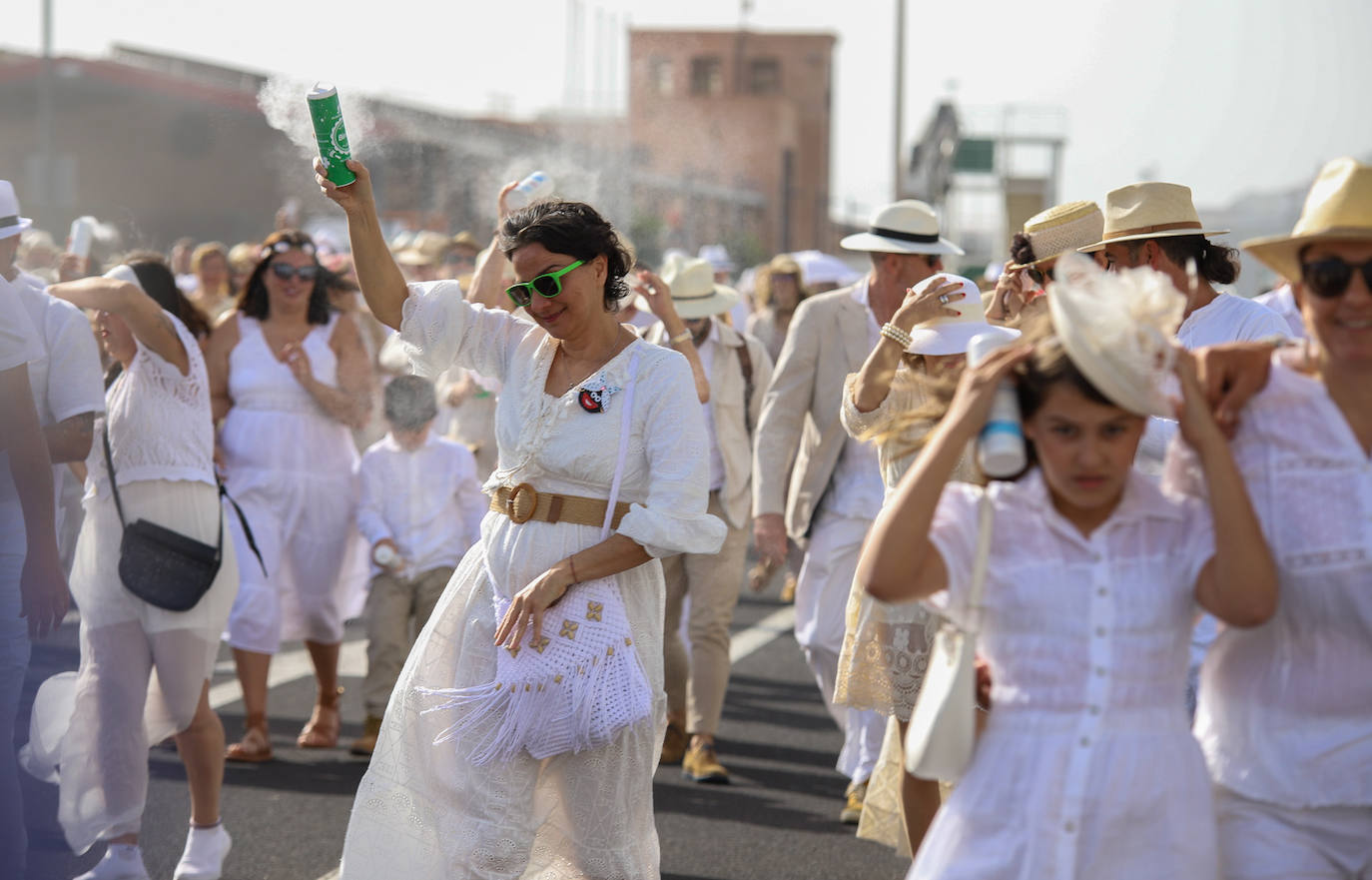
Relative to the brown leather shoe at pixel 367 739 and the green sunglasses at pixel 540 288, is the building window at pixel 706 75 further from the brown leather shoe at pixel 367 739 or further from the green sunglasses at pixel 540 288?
the green sunglasses at pixel 540 288

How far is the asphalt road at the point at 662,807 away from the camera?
5.53 metres

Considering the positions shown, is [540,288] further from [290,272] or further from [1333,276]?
[290,272]

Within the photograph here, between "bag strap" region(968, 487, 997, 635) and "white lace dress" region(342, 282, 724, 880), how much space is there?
4.12 feet

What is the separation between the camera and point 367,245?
13.6 feet

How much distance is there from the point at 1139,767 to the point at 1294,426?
2.11 ft

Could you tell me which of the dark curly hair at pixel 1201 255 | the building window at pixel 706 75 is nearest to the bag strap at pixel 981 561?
the dark curly hair at pixel 1201 255

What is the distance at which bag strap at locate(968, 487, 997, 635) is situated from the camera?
2885 mm

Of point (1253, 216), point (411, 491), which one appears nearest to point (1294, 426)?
point (411, 491)

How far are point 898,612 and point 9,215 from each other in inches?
110

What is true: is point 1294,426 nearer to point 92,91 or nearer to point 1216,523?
point 1216,523

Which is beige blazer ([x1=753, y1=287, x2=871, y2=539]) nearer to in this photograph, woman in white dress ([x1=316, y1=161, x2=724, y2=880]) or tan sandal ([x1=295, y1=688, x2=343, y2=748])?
woman in white dress ([x1=316, y1=161, x2=724, y2=880])

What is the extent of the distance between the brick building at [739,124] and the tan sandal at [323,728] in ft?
143

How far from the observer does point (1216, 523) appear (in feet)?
9.19

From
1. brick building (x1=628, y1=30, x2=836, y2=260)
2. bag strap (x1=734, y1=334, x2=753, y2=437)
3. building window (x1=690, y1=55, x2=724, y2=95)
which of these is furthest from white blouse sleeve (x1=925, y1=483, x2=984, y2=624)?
building window (x1=690, y1=55, x2=724, y2=95)
